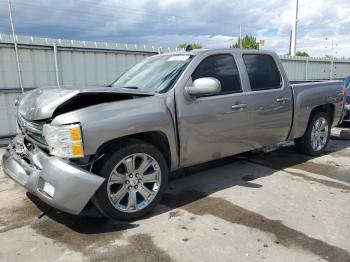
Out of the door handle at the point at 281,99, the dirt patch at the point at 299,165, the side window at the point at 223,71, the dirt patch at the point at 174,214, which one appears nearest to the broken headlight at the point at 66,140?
the dirt patch at the point at 174,214

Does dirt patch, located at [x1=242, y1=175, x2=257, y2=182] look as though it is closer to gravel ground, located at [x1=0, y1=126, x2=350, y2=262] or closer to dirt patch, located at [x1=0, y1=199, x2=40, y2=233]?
gravel ground, located at [x1=0, y1=126, x2=350, y2=262]

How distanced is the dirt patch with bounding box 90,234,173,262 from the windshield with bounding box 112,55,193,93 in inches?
68.6

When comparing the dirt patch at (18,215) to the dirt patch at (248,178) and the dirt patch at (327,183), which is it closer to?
the dirt patch at (248,178)

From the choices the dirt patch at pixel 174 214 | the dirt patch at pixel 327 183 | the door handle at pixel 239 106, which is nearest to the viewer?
the dirt patch at pixel 174 214

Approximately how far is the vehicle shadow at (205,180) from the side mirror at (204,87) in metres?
1.33

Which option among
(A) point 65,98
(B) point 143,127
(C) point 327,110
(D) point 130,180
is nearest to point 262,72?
(C) point 327,110

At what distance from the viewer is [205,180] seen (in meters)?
5.32

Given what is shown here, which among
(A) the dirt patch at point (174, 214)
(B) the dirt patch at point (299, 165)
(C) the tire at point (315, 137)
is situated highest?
(C) the tire at point (315, 137)

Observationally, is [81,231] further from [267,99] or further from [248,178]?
[267,99]

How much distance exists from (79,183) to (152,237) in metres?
0.87

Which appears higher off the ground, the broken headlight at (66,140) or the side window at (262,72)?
the side window at (262,72)

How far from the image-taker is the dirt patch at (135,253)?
3.16m

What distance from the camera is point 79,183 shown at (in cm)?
341

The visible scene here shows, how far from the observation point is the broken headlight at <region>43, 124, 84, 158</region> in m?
3.39
